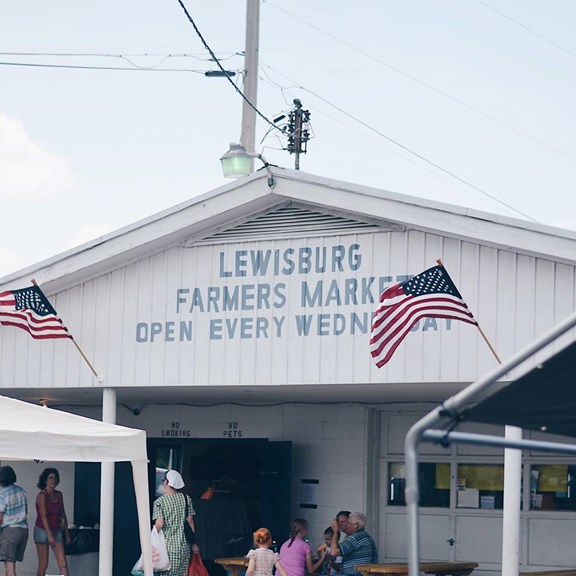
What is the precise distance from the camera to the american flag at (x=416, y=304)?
37.6 feet

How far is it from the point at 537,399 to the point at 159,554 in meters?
8.89

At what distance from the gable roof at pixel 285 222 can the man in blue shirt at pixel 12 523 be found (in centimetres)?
237

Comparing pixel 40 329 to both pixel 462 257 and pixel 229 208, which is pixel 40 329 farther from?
pixel 462 257

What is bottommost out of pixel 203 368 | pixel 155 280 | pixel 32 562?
pixel 32 562

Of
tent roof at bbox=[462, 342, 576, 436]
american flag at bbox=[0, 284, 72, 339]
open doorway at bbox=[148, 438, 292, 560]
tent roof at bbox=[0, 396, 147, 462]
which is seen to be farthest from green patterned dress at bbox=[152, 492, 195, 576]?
tent roof at bbox=[462, 342, 576, 436]

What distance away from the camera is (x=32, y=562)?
62.4 feet

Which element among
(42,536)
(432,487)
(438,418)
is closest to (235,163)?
(432,487)

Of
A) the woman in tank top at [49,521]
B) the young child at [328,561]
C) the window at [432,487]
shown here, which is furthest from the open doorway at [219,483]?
the young child at [328,561]

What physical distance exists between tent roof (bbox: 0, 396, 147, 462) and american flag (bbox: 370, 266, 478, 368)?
8.71 ft

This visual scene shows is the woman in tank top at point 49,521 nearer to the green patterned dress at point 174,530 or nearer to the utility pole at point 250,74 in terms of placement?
the green patterned dress at point 174,530

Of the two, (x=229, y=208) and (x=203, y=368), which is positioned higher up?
(x=229, y=208)

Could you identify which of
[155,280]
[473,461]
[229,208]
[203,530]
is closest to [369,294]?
[229,208]

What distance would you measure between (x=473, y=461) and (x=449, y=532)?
92 cm

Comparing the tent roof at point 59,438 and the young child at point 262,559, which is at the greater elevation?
the tent roof at point 59,438
